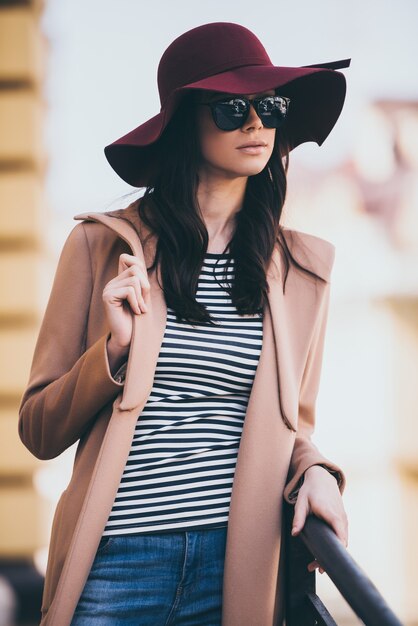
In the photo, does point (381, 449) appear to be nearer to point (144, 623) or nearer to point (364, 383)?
point (364, 383)

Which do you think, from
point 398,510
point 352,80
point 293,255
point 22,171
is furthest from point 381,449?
point 293,255

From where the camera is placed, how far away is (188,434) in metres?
1.77

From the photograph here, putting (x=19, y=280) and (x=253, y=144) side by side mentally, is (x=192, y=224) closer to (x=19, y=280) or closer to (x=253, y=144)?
(x=253, y=144)

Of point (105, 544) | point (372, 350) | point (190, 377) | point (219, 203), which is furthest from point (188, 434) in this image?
point (372, 350)

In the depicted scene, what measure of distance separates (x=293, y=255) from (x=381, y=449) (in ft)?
12.7

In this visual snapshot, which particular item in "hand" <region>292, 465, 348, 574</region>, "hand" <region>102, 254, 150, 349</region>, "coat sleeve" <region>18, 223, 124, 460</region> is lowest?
"hand" <region>292, 465, 348, 574</region>

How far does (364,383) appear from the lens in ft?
18.5

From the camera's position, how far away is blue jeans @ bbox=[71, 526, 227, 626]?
1687 mm

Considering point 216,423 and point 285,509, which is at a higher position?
point 216,423

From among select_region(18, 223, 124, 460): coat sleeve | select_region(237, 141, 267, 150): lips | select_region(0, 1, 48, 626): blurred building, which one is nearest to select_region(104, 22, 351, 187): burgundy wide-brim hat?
select_region(237, 141, 267, 150): lips

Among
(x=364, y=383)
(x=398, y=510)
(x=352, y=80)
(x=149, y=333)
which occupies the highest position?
(x=352, y=80)

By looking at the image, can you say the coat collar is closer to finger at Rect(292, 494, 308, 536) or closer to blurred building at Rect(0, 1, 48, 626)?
finger at Rect(292, 494, 308, 536)

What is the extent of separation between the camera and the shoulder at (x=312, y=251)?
2.02 meters

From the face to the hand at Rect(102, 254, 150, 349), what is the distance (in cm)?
37
